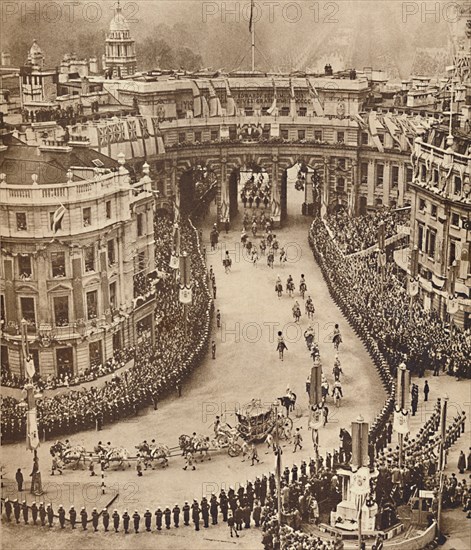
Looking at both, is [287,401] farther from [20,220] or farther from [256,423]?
[20,220]

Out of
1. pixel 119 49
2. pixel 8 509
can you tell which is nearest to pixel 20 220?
pixel 8 509

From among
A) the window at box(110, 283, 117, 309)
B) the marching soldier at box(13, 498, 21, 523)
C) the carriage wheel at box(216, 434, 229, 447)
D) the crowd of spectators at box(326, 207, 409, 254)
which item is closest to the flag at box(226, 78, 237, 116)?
the crowd of spectators at box(326, 207, 409, 254)

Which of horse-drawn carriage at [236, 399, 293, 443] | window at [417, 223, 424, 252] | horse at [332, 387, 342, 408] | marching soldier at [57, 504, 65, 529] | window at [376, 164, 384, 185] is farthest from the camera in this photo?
window at [376, 164, 384, 185]

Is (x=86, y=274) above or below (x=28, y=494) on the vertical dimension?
above

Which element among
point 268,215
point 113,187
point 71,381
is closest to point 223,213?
point 268,215

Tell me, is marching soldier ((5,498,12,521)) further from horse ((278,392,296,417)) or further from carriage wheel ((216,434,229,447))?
horse ((278,392,296,417))

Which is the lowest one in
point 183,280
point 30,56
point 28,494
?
point 28,494

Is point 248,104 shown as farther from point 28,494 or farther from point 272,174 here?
point 28,494
